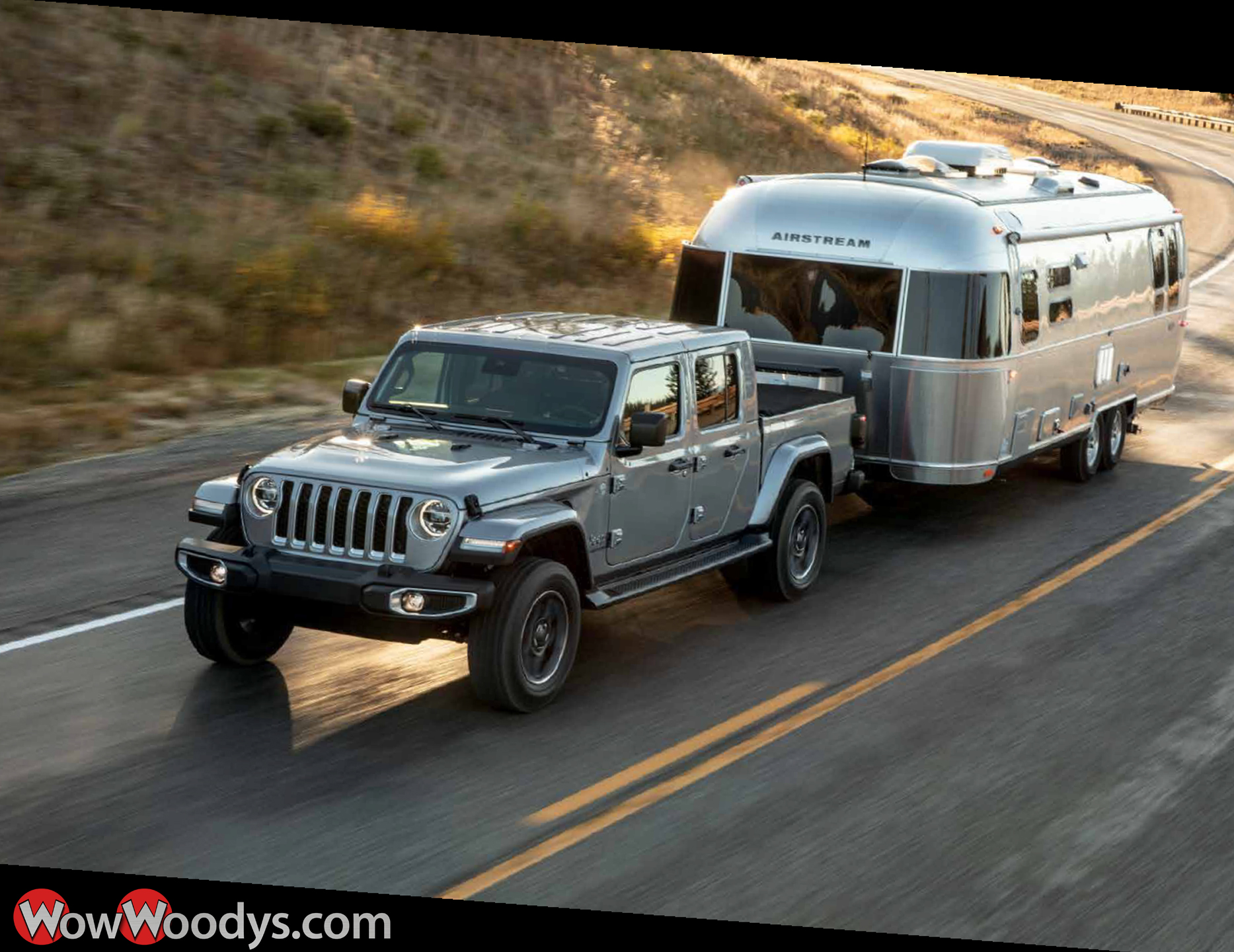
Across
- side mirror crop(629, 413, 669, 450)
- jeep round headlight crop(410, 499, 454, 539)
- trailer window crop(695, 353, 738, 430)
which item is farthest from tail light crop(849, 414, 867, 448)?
jeep round headlight crop(410, 499, 454, 539)

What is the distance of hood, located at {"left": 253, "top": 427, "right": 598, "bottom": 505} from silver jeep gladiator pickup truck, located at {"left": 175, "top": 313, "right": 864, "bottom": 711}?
0.01 metres

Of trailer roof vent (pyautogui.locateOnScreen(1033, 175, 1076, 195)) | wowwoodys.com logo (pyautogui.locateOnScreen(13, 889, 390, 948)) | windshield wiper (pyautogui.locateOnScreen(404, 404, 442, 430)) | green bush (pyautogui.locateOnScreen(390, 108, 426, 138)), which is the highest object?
green bush (pyautogui.locateOnScreen(390, 108, 426, 138))

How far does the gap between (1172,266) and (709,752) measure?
38.1 feet

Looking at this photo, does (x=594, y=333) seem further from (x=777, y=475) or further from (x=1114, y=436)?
(x=1114, y=436)

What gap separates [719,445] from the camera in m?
10.2

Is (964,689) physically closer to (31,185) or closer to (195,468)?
(195,468)

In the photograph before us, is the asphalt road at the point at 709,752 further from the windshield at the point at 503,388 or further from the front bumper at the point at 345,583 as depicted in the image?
the windshield at the point at 503,388

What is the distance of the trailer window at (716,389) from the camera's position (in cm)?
1011

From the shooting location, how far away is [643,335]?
1006 centimetres

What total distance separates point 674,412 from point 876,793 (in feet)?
9.78

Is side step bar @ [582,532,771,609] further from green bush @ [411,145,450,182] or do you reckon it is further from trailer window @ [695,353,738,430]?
green bush @ [411,145,450,182]

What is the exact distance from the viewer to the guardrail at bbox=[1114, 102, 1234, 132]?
76.8 m

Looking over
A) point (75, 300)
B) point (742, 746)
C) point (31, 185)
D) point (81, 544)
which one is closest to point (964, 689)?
point (742, 746)

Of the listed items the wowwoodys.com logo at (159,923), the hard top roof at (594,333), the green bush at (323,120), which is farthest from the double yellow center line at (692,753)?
the green bush at (323,120)
